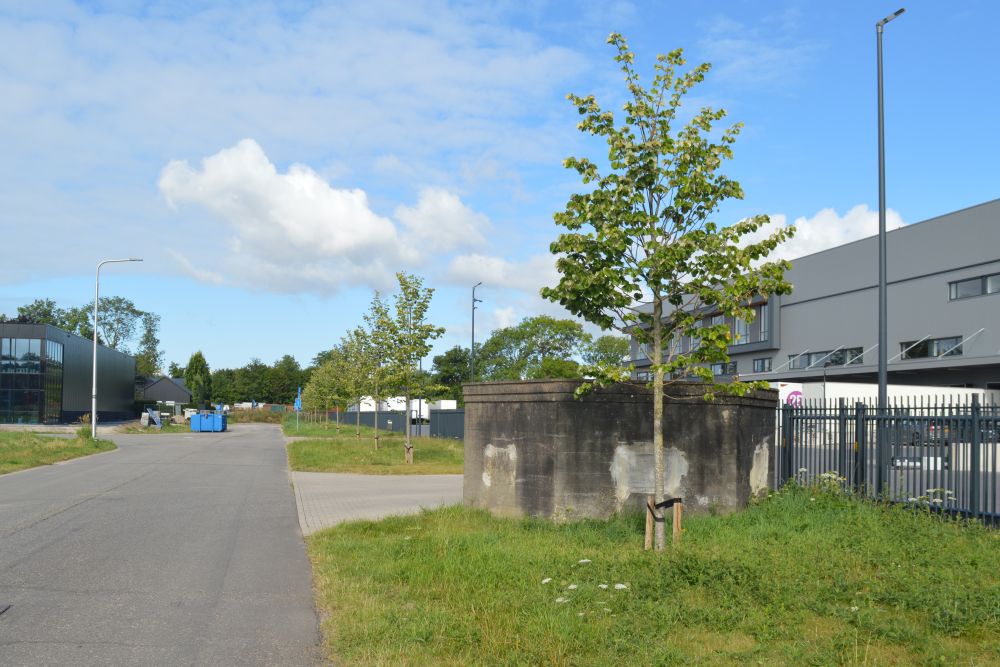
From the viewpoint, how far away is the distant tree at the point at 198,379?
438 ft

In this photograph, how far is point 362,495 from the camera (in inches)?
696

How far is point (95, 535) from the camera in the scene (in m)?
11.8

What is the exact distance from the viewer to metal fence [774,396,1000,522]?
416 inches

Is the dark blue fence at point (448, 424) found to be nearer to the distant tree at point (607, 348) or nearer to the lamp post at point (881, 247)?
the lamp post at point (881, 247)

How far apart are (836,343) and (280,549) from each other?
4816 cm

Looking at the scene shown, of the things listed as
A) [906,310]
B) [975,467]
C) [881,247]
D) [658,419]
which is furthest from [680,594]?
[906,310]

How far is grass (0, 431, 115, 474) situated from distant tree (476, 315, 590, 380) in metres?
64.2

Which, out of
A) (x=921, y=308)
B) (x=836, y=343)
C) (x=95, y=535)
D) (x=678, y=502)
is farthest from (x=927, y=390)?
(x=95, y=535)

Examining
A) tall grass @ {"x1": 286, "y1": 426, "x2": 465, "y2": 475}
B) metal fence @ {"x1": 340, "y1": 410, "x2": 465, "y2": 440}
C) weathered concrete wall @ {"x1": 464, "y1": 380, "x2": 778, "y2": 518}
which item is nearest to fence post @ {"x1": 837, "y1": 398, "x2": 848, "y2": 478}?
weathered concrete wall @ {"x1": 464, "y1": 380, "x2": 778, "y2": 518}

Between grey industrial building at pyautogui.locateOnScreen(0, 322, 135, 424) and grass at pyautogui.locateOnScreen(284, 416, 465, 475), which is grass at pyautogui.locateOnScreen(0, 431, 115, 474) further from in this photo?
grey industrial building at pyautogui.locateOnScreen(0, 322, 135, 424)

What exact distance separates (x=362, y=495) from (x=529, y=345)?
83160mm

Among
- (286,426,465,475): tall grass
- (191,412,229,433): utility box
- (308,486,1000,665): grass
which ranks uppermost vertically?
(308,486,1000,665): grass

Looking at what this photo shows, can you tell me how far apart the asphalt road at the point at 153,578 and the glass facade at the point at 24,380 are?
173ft

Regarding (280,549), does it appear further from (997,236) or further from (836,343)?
(836,343)
